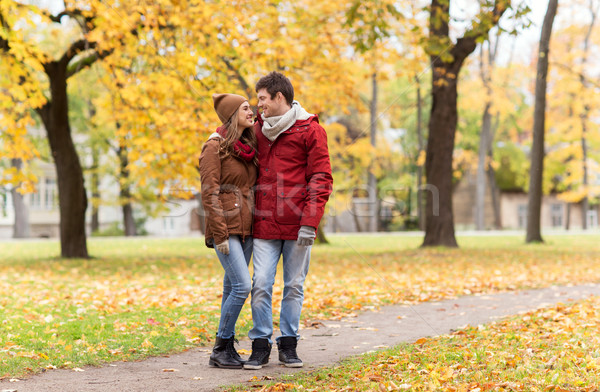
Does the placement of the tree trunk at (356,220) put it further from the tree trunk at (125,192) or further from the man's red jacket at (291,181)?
the man's red jacket at (291,181)

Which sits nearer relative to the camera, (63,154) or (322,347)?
(322,347)

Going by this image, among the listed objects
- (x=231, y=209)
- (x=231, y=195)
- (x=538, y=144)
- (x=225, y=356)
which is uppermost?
(x=538, y=144)

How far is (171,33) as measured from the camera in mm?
13000

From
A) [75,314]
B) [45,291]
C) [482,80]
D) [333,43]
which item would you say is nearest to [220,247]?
[75,314]

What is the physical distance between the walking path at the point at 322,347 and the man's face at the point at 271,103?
196cm

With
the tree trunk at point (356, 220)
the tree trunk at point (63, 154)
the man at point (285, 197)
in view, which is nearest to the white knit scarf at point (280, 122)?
the man at point (285, 197)

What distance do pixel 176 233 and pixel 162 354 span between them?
40736 mm

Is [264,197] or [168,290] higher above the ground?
[264,197]

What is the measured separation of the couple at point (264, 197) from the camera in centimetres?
467

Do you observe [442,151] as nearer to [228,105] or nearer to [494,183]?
[228,105]

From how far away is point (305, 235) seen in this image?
15.2ft

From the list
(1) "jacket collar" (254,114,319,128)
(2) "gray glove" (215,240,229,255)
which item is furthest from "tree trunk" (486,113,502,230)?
(2) "gray glove" (215,240,229,255)

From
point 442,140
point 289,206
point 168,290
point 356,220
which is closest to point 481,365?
→ point 289,206

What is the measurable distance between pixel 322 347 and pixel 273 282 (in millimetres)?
1140
